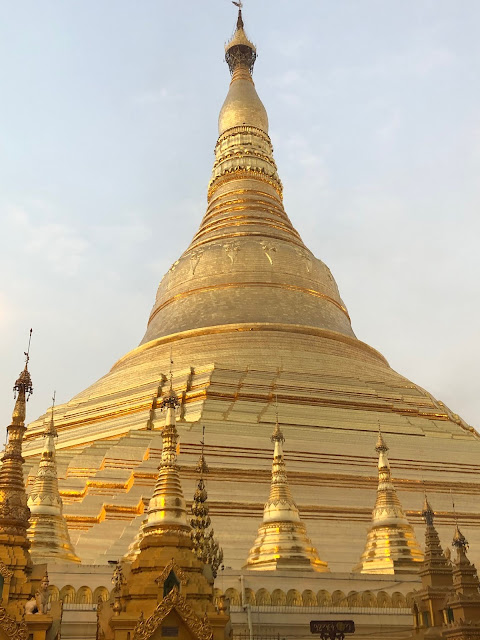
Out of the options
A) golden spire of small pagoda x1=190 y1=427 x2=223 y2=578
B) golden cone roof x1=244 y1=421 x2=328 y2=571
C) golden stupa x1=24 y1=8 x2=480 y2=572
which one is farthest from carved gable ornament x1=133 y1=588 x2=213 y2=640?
golden stupa x1=24 y1=8 x2=480 y2=572

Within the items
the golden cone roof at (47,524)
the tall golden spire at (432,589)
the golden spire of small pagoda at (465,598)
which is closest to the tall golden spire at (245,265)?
the golden cone roof at (47,524)

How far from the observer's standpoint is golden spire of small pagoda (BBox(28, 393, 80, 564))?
38.1 feet

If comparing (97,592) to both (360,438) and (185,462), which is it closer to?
(185,462)

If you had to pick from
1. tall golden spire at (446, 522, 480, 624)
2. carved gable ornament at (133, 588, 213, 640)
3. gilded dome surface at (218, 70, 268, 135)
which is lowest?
carved gable ornament at (133, 588, 213, 640)

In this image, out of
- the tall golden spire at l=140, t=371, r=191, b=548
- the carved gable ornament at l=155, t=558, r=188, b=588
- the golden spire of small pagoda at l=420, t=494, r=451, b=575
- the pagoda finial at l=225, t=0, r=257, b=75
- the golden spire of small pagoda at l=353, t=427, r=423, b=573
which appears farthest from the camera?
the pagoda finial at l=225, t=0, r=257, b=75

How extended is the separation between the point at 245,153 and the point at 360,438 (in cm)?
1622

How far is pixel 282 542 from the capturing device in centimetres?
1207

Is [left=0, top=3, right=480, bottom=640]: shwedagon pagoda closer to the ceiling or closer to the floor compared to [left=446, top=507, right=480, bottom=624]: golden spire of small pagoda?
closer to the ceiling

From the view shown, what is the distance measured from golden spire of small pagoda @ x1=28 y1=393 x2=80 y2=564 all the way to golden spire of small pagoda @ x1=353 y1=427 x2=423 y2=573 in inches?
200

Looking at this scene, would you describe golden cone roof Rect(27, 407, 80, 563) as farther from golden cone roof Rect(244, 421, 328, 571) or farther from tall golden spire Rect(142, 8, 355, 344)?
tall golden spire Rect(142, 8, 355, 344)

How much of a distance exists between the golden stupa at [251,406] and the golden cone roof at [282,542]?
2.41 feet

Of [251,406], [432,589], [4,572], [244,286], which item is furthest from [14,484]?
[244,286]

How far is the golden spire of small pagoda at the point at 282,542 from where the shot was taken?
11797 mm

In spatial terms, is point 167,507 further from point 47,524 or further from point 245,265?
point 245,265
